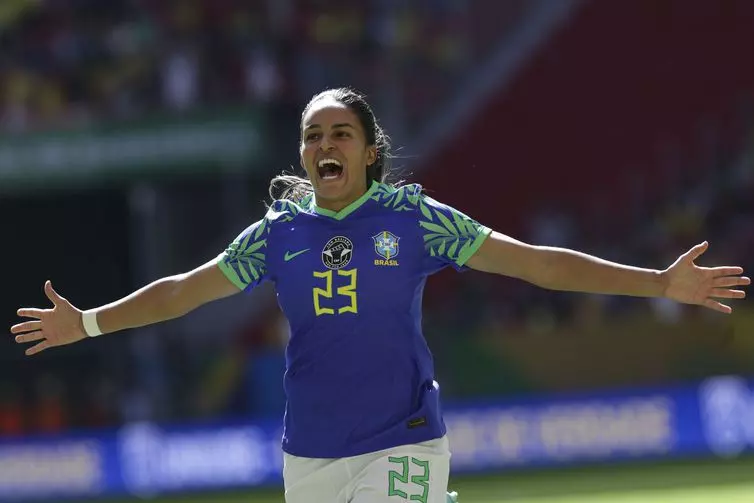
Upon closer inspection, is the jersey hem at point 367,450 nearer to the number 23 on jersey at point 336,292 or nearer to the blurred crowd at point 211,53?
the number 23 on jersey at point 336,292

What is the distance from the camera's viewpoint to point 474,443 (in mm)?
17391

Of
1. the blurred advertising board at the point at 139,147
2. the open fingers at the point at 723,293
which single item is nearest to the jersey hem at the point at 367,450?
the open fingers at the point at 723,293

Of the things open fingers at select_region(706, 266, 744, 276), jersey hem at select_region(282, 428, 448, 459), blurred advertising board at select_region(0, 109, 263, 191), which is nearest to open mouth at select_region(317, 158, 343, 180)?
jersey hem at select_region(282, 428, 448, 459)

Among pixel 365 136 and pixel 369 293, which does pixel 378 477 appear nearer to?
pixel 369 293

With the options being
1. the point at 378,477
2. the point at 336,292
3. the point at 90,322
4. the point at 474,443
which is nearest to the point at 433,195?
the point at 474,443

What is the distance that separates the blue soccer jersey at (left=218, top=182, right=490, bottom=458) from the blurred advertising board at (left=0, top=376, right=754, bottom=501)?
37.9ft

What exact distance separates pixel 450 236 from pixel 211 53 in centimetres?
1730

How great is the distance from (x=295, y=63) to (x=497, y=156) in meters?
3.89

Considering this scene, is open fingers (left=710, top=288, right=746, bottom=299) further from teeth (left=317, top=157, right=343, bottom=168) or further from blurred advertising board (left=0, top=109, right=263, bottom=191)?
blurred advertising board (left=0, top=109, right=263, bottom=191)

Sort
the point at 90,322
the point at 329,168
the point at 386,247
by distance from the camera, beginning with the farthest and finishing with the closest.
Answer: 1. the point at 90,322
2. the point at 329,168
3. the point at 386,247

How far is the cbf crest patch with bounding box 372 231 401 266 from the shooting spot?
5602mm

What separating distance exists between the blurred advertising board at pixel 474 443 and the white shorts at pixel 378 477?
37.9ft

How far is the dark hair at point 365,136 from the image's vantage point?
230 inches

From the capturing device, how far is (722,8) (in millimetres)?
24141
